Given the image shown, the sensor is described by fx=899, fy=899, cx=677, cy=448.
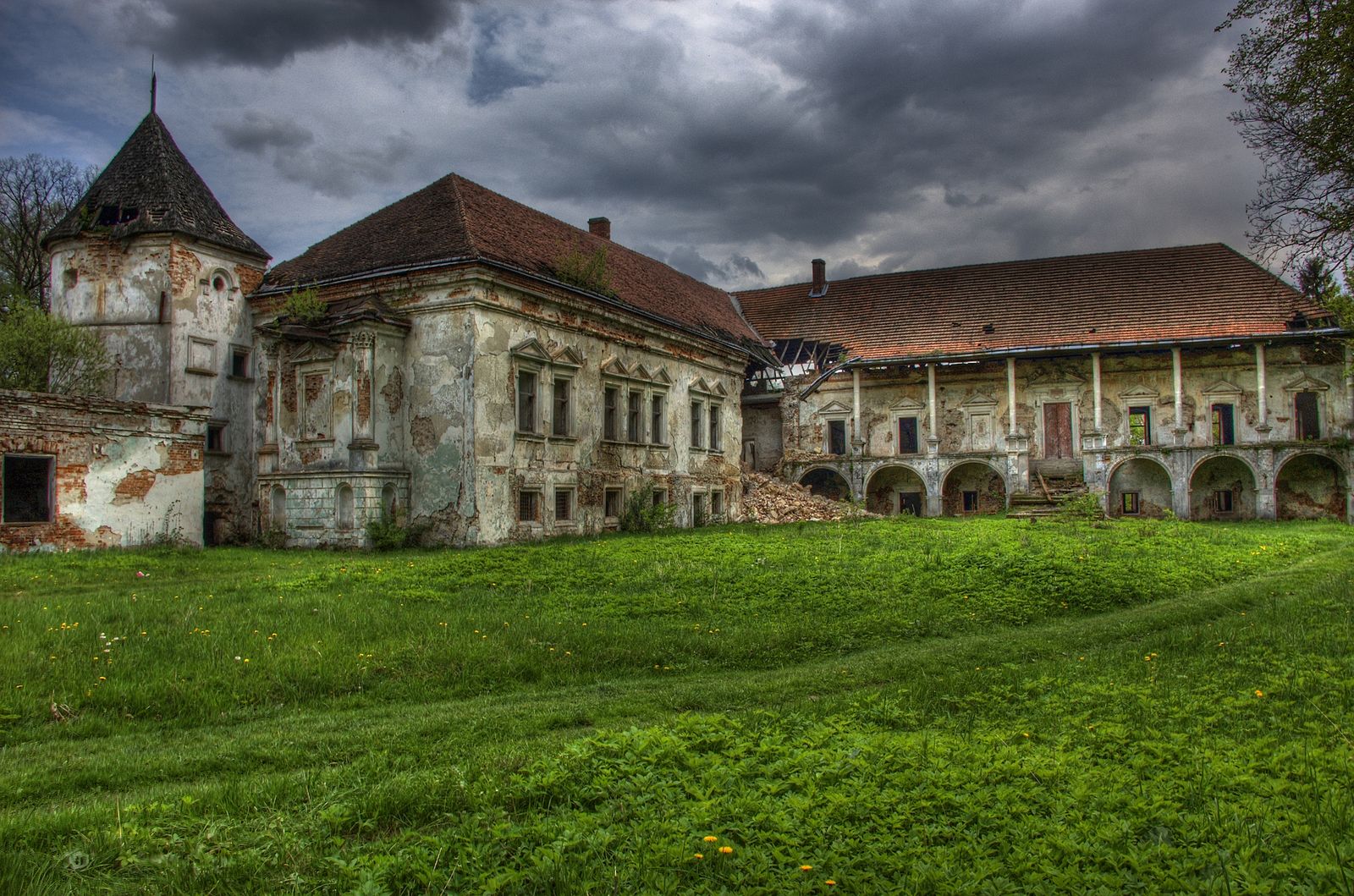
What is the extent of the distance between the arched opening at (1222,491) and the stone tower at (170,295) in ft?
102

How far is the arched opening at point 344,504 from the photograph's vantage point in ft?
65.8

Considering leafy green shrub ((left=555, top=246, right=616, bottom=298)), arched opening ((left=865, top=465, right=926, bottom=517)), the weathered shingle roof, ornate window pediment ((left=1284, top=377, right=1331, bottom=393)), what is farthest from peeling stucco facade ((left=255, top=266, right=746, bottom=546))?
ornate window pediment ((left=1284, top=377, right=1331, bottom=393))

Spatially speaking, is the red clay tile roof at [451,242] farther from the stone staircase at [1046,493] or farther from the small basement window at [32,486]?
the stone staircase at [1046,493]

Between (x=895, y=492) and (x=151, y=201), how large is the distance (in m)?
27.1

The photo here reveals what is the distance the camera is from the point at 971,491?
1404 inches

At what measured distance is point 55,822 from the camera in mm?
4590

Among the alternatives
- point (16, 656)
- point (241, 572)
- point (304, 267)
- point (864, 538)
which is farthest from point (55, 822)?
point (304, 267)

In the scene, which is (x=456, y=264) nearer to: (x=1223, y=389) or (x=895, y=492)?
(x=895, y=492)

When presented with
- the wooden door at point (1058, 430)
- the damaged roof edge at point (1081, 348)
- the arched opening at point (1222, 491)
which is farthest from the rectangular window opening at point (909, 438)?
the arched opening at point (1222, 491)

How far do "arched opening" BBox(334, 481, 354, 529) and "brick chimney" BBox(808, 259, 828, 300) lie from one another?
86.3 feet

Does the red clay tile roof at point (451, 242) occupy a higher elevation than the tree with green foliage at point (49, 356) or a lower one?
higher

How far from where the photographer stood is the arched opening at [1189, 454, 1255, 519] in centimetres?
3231

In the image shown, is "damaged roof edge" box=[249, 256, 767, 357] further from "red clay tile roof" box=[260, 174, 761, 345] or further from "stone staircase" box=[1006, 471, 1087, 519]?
"stone staircase" box=[1006, 471, 1087, 519]

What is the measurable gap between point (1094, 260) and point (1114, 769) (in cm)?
3695
